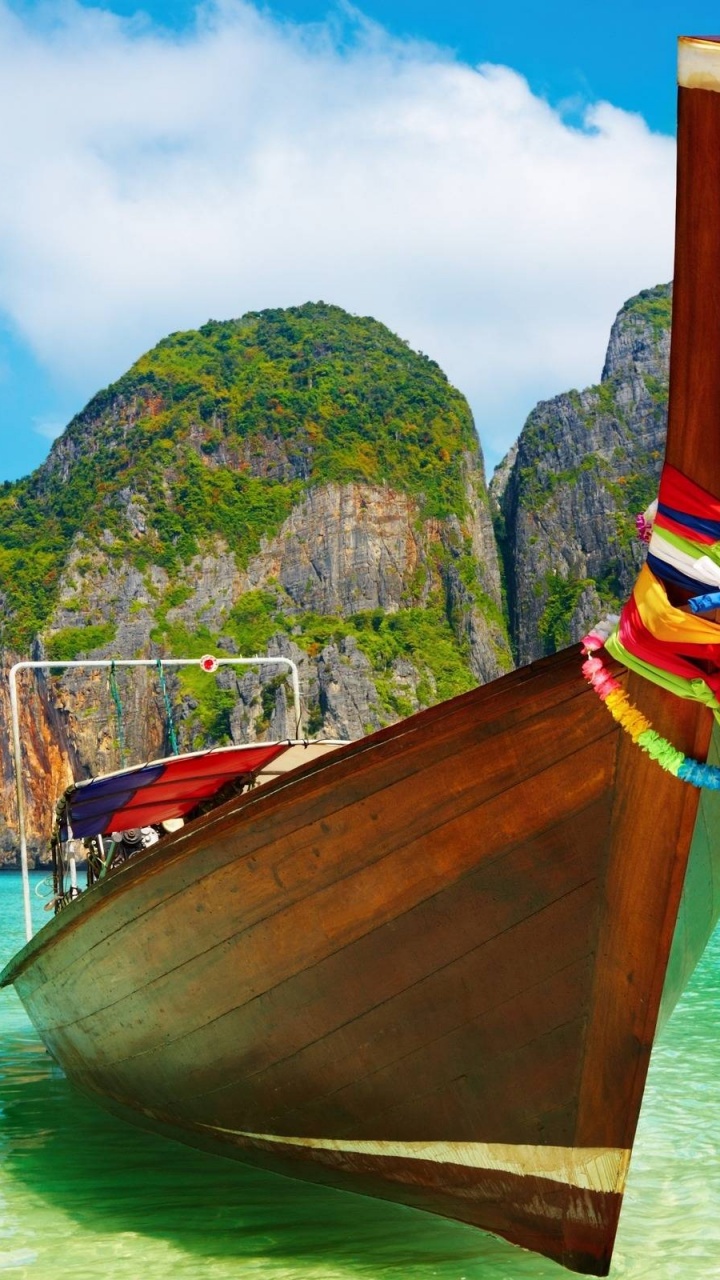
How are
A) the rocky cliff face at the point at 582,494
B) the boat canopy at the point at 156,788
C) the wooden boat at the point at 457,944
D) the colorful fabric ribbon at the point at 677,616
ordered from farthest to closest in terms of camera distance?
the rocky cliff face at the point at 582,494
the boat canopy at the point at 156,788
the wooden boat at the point at 457,944
the colorful fabric ribbon at the point at 677,616

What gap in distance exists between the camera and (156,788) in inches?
200

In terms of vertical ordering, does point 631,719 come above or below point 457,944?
above

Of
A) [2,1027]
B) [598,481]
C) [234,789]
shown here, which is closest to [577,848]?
[234,789]

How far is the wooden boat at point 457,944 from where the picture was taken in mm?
3076

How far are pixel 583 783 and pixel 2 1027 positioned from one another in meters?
7.62

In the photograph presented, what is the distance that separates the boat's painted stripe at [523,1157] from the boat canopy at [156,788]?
1.74 m

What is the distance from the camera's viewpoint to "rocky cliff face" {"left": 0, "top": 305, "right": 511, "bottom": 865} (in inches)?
2206

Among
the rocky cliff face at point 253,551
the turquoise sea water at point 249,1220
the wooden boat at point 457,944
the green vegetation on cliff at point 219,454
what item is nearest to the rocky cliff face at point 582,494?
the rocky cliff face at point 253,551

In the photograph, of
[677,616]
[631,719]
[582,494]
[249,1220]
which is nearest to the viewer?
[677,616]

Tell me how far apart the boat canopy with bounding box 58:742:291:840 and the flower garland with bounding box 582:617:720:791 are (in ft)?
7.50

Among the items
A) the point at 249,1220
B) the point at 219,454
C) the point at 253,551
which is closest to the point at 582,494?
the point at 253,551

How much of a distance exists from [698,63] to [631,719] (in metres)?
1.46

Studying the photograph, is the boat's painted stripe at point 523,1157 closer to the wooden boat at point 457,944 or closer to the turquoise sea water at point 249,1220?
the wooden boat at point 457,944

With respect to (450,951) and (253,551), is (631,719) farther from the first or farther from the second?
(253,551)
